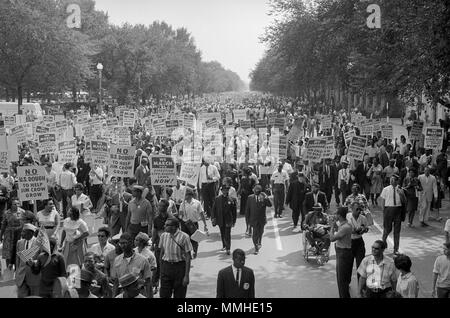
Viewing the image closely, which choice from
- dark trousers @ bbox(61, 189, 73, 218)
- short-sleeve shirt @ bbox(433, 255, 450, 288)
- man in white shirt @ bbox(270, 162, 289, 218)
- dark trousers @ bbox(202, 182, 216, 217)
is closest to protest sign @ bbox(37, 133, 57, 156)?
dark trousers @ bbox(61, 189, 73, 218)

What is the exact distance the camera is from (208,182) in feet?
56.4

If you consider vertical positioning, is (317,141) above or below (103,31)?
below

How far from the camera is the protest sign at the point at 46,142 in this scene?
64.3ft

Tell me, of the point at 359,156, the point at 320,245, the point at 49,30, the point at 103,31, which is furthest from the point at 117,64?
the point at 320,245

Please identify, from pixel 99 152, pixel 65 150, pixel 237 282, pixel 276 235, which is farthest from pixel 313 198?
pixel 65 150

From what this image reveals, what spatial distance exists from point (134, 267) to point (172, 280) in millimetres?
879

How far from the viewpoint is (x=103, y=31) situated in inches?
2958

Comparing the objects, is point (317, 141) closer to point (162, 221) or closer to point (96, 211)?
point (96, 211)

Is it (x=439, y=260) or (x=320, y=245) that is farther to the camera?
(x=320, y=245)

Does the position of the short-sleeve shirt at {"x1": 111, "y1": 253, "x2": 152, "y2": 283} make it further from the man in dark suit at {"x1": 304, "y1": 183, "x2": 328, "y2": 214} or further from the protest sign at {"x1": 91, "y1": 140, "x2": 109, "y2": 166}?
the protest sign at {"x1": 91, "y1": 140, "x2": 109, "y2": 166}

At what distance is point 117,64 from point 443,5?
5929 cm

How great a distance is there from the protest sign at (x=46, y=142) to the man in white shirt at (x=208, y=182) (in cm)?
510

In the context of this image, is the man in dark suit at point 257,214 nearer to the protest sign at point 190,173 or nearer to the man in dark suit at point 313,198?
the man in dark suit at point 313,198
